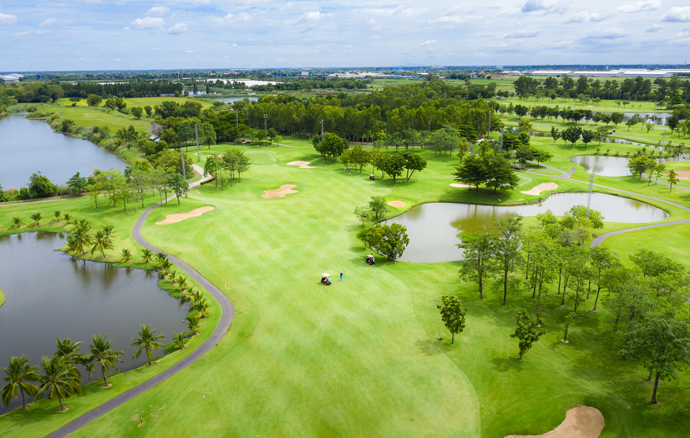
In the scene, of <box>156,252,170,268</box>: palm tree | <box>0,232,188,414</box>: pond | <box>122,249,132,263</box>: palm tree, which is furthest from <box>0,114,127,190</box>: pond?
<box>156,252,170,268</box>: palm tree

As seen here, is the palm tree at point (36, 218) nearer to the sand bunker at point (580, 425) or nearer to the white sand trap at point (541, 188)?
the sand bunker at point (580, 425)

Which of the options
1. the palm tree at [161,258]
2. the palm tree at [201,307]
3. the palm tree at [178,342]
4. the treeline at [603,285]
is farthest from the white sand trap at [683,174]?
the palm tree at [178,342]

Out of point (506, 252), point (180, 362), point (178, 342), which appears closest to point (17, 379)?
point (180, 362)

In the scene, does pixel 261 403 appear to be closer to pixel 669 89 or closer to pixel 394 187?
pixel 394 187

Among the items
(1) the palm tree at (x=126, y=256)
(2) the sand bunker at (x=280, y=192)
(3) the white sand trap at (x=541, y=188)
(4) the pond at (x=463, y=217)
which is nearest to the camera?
(1) the palm tree at (x=126, y=256)

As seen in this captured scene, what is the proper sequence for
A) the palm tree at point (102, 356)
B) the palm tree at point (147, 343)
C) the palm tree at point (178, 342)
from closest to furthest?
the palm tree at point (102, 356), the palm tree at point (147, 343), the palm tree at point (178, 342)

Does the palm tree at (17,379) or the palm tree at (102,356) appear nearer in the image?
the palm tree at (17,379)

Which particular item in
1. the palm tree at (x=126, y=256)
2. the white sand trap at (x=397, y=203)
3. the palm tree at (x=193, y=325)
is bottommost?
the palm tree at (x=193, y=325)
